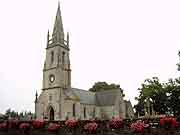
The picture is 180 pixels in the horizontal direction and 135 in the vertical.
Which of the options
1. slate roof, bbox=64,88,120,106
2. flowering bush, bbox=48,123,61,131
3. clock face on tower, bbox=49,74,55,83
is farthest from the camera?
slate roof, bbox=64,88,120,106

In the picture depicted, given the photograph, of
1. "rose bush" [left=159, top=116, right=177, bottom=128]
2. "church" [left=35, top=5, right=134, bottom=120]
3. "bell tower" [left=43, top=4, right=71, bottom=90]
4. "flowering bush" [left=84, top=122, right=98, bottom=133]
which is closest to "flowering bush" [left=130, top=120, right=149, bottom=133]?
"rose bush" [left=159, top=116, right=177, bottom=128]

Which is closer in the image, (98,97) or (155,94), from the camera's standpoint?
(155,94)

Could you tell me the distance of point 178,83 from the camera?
112ft

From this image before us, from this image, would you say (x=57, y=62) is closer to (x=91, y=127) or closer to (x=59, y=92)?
(x=59, y=92)

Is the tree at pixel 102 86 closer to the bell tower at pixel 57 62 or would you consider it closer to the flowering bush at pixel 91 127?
the bell tower at pixel 57 62

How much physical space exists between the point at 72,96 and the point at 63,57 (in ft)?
25.8

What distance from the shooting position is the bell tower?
150 feet

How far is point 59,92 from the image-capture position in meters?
44.7

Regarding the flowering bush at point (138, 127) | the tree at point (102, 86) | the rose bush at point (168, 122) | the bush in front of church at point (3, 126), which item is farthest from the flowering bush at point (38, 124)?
the tree at point (102, 86)

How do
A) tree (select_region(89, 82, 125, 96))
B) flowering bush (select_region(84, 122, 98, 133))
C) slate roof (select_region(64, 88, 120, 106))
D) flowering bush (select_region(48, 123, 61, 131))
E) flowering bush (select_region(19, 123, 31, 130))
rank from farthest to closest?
tree (select_region(89, 82, 125, 96))
slate roof (select_region(64, 88, 120, 106))
flowering bush (select_region(19, 123, 31, 130))
flowering bush (select_region(48, 123, 61, 131))
flowering bush (select_region(84, 122, 98, 133))

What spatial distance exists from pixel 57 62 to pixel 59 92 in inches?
221

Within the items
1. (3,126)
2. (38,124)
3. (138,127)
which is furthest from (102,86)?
(138,127)

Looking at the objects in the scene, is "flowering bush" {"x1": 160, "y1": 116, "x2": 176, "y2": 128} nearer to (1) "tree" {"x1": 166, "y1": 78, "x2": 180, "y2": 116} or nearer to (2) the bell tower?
(1) "tree" {"x1": 166, "y1": 78, "x2": 180, "y2": 116}

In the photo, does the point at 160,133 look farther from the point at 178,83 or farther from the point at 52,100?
the point at 52,100
